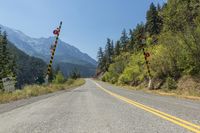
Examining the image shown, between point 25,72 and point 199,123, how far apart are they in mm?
190313

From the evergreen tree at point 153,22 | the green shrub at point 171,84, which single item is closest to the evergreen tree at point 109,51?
the evergreen tree at point 153,22

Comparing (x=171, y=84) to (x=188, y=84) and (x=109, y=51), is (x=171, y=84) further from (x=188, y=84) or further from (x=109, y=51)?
(x=109, y=51)

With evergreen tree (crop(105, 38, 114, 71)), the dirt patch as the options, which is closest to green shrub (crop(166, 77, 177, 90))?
the dirt patch

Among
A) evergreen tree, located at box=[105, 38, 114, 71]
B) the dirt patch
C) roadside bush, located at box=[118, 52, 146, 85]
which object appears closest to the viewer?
the dirt patch

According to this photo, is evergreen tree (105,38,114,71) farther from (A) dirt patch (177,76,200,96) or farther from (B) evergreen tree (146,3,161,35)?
(A) dirt patch (177,76,200,96)

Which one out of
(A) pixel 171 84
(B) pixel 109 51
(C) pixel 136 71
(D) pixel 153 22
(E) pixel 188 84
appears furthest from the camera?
(B) pixel 109 51

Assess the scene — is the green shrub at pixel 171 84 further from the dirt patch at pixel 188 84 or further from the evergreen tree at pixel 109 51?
the evergreen tree at pixel 109 51

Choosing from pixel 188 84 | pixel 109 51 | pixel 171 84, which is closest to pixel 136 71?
pixel 171 84

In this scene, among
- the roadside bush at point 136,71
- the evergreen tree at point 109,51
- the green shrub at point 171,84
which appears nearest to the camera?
the green shrub at point 171,84

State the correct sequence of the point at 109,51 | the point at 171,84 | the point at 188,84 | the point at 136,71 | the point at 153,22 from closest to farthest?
the point at 188,84 → the point at 171,84 → the point at 136,71 → the point at 153,22 → the point at 109,51

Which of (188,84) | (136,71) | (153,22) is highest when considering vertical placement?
(153,22)

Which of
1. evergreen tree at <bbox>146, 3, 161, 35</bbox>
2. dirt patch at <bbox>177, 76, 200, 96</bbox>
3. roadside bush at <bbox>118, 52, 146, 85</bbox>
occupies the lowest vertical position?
dirt patch at <bbox>177, 76, 200, 96</bbox>

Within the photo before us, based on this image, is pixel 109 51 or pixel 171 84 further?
pixel 109 51

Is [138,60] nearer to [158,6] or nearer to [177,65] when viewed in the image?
[177,65]
